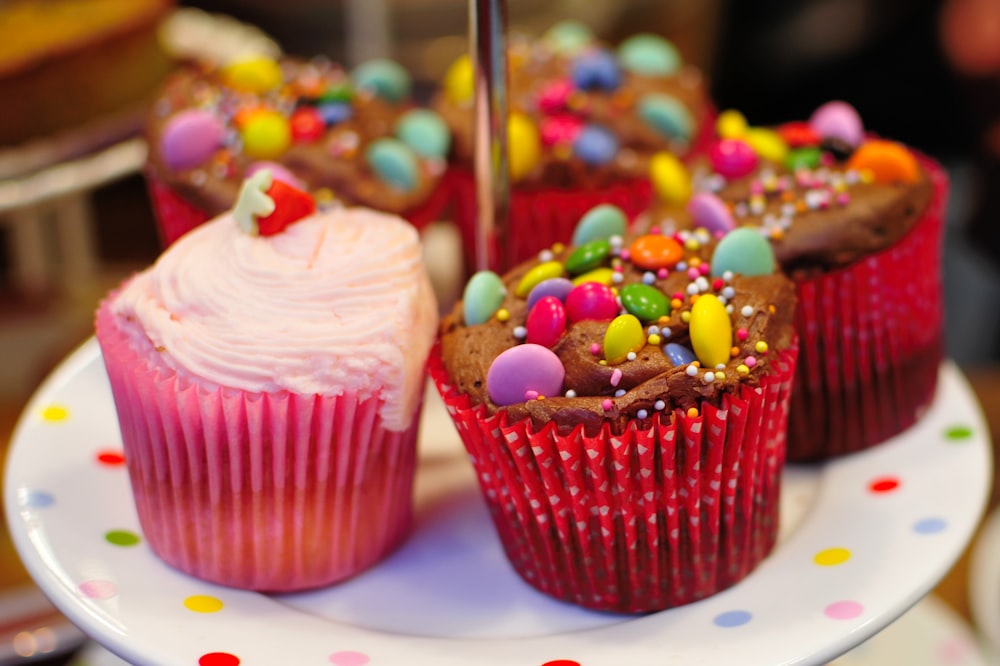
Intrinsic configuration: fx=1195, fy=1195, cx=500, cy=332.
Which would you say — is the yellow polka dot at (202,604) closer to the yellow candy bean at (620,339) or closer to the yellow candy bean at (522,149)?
the yellow candy bean at (620,339)

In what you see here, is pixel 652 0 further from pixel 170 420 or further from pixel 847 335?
pixel 170 420

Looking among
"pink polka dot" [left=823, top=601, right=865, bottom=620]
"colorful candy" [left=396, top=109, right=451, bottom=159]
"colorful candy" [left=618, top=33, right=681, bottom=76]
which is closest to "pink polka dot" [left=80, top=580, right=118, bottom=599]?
"pink polka dot" [left=823, top=601, right=865, bottom=620]

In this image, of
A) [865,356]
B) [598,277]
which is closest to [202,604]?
[598,277]

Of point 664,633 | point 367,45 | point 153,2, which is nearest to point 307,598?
point 664,633

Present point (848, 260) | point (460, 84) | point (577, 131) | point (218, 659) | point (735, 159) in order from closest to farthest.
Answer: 1. point (218, 659)
2. point (848, 260)
3. point (735, 159)
4. point (577, 131)
5. point (460, 84)

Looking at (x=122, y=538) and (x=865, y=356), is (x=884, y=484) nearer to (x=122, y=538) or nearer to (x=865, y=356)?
(x=865, y=356)

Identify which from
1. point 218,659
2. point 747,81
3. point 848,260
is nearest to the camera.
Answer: point 218,659
